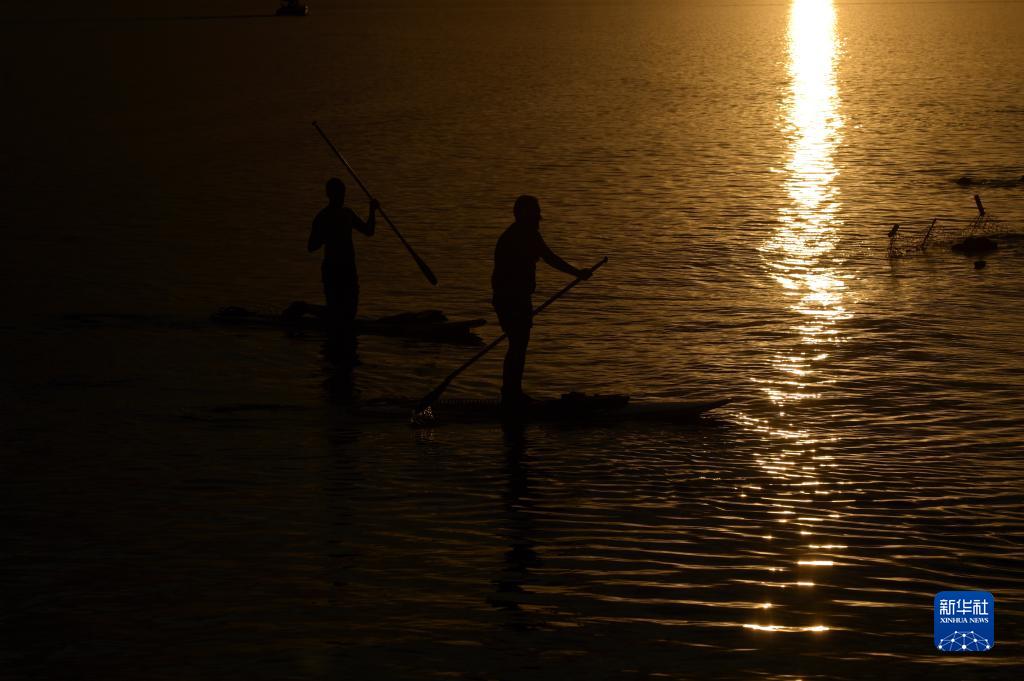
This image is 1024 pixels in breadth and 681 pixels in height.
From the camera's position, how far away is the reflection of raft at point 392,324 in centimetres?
1739

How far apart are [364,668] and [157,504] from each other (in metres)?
3.42

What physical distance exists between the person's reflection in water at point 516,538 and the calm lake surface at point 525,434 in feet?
0.13

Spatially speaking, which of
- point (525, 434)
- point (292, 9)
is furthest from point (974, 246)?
point (292, 9)

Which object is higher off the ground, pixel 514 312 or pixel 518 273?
pixel 518 273

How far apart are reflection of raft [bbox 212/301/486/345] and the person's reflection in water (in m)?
4.09

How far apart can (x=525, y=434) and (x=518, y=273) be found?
4.63 feet

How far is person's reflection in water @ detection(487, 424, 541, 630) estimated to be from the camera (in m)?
9.48

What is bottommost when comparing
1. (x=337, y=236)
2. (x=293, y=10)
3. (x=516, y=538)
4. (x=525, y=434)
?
(x=516, y=538)

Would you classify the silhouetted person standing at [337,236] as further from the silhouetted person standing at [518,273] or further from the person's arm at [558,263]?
the person's arm at [558,263]

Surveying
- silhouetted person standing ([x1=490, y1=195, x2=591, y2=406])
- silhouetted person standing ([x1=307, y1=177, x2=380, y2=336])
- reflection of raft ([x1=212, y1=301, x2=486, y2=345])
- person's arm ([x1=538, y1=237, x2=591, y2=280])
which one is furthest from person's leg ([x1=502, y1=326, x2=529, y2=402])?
reflection of raft ([x1=212, y1=301, x2=486, y2=345])

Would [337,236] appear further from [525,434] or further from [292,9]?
[292,9]

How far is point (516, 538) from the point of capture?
34.9 feet

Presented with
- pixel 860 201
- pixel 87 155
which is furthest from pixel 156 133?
pixel 860 201

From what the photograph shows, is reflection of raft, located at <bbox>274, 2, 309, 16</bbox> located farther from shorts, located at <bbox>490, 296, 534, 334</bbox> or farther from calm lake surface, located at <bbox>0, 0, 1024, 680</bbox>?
shorts, located at <bbox>490, 296, 534, 334</bbox>
